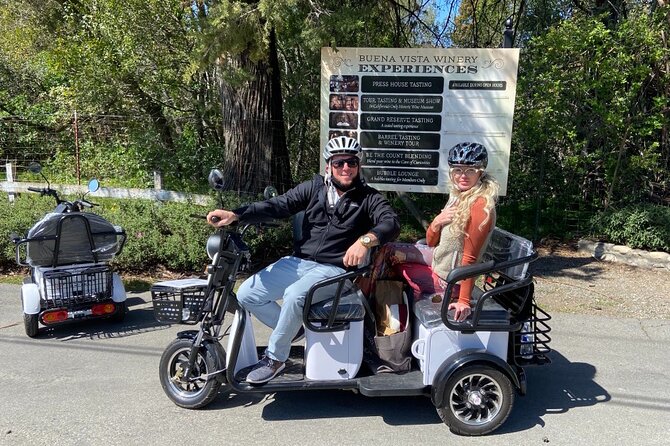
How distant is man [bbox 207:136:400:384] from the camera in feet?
11.9

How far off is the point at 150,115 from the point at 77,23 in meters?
2.66

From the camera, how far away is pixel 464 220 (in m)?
3.53

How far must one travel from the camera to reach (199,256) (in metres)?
7.13

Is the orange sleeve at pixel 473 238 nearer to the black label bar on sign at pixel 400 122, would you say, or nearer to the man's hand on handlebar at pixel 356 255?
the man's hand on handlebar at pixel 356 255

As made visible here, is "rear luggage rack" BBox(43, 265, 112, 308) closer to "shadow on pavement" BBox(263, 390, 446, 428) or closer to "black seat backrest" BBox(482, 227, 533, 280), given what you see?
"shadow on pavement" BBox(263, 390, 446, 428)

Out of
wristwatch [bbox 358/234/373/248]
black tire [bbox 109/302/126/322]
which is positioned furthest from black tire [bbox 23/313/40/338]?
wristwatch [bbox 358/234/373/248]

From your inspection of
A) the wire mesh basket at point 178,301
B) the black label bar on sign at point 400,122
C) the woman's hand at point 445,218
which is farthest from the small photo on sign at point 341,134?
the wire mesh basket at point 178,301

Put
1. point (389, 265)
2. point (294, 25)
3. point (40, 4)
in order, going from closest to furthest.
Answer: point (389, 265) < point (294, 25) < point (40, 4)

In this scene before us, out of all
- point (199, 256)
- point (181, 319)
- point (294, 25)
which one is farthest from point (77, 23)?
point (181, 319)

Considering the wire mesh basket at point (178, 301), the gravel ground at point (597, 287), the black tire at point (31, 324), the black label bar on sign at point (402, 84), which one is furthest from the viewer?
the black label bar on sign at point (402, 84)

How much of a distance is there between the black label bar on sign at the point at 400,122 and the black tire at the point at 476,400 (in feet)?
13.4

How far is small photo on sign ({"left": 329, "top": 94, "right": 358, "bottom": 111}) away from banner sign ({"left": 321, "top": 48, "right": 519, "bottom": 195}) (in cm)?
1

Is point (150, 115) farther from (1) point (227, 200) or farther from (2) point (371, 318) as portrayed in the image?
(2) point (371, 318)

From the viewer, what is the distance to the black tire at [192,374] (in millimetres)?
3668
